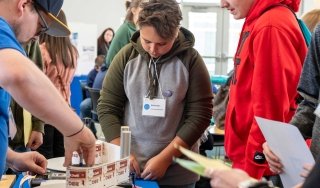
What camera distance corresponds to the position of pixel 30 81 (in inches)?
41.4

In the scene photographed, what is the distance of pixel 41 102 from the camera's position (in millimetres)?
1082

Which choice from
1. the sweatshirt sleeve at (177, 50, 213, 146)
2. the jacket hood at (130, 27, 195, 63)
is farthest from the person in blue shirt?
the sweatshirt sleeve at (177, 50, 213, 146)

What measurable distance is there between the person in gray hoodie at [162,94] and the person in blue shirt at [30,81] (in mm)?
529

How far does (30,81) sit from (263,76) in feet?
2.95

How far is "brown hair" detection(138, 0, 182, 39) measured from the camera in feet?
6.17

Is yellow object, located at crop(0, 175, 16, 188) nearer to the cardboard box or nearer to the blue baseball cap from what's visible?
the cardboard box

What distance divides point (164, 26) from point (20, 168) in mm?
812

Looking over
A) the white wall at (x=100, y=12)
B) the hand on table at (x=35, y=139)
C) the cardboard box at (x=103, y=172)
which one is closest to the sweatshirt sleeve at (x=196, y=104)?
the cardboard box at (x=103, y=172)

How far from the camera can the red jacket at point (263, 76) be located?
1.63 m

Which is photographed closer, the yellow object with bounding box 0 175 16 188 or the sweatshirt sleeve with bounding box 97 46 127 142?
the yellow object with bounding box 0 175 16 188

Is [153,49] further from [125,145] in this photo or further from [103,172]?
[103,172]

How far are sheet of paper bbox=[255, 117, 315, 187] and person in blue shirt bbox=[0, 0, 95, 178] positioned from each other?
1.64ft

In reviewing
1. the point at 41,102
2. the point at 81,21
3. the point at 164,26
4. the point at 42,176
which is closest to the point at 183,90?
the point at 164,26

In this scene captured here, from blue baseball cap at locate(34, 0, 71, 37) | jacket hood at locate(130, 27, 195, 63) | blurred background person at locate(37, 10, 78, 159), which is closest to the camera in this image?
blue baseball cap at locate(34, 0, 71, 37)
